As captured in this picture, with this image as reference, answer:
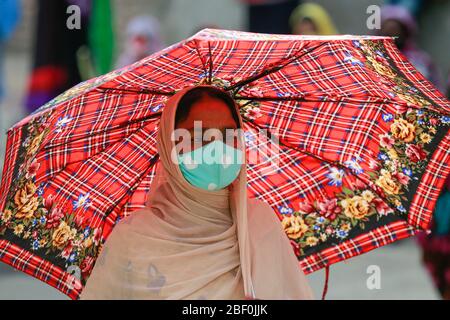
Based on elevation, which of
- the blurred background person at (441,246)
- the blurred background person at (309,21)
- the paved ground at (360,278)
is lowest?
the paved ground at (360,278)

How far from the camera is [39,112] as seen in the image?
2.89 m

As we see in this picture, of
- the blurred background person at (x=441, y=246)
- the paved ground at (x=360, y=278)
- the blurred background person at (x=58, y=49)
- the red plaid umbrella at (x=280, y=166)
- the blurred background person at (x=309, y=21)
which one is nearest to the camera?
the red plaid umbrella at (x=280, y=166)

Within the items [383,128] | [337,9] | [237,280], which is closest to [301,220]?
[383,128]

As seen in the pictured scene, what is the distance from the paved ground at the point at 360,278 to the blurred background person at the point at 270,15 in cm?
228

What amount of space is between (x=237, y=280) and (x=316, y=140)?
77 centimetres

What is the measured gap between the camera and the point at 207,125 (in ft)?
9.59

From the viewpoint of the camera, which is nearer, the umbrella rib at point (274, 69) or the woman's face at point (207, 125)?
the woman's face at point (207, 125)

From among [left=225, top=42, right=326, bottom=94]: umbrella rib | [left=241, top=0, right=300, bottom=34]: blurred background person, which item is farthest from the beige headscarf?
[left=241, top=0, right=300, bottom=34]: blurred background person

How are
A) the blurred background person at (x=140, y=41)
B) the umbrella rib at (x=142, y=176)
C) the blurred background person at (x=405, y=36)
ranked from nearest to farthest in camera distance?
the umbrella rib at (x=142, y=176) < the blurred background person at (x=405, y=36) < the blurred background person at (x=140, y=41)

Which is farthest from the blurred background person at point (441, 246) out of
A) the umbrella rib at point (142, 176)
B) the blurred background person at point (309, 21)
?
the blurred background person at point (309, 21)

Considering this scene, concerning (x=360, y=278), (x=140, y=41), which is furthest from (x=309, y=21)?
(x=360, y=278)

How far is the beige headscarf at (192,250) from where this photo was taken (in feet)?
9.47

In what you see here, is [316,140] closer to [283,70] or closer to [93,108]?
[283,70]

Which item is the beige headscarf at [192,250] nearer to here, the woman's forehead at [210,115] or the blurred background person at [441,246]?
the woman's forehead at [210,115]
